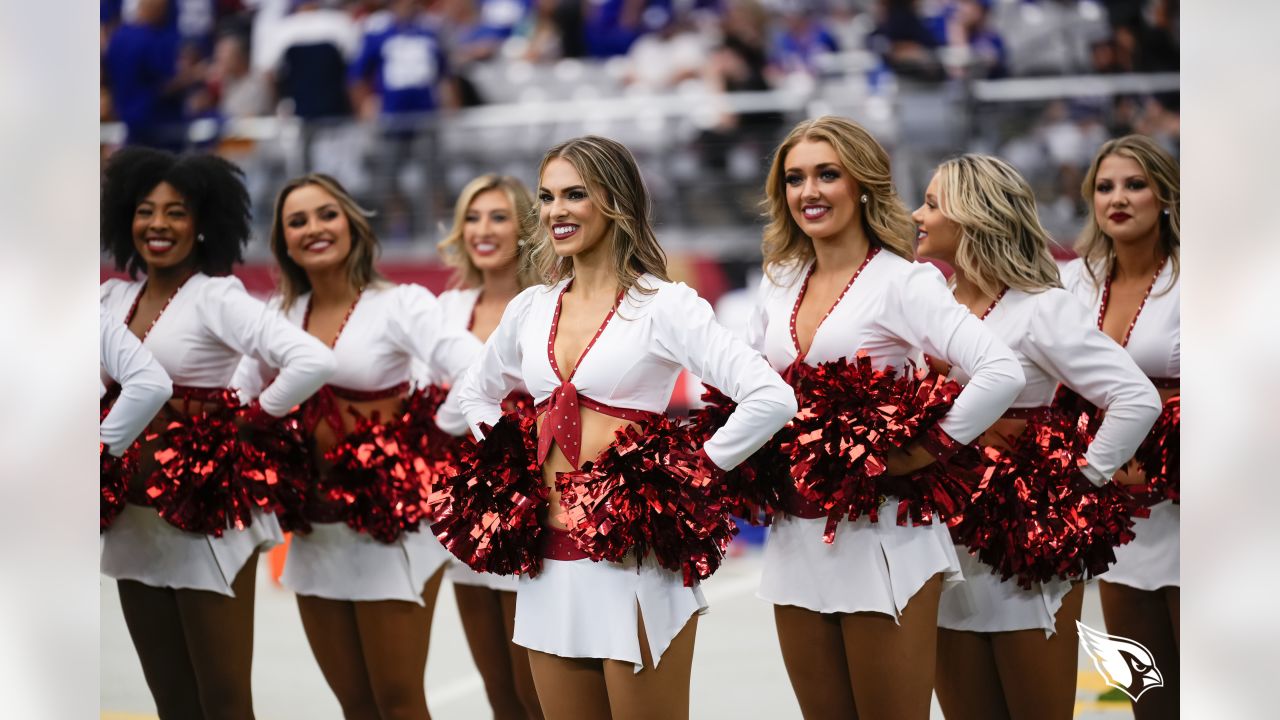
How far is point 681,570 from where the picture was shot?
8.75 ft

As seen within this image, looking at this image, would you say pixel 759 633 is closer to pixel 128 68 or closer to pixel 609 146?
pixel 609 146

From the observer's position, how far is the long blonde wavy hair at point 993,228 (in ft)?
10.4

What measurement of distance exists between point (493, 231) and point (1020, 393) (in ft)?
5.28

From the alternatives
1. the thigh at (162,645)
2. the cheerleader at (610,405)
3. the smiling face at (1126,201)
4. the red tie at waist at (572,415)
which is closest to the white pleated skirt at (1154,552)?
the smiling face at (1126,201)

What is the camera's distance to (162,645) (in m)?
3.53

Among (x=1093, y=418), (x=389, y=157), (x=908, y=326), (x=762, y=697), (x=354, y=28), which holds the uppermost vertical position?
(x=354, y=28)

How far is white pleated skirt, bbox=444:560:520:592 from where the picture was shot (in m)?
3.73

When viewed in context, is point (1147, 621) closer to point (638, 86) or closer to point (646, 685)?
point (646, 685)

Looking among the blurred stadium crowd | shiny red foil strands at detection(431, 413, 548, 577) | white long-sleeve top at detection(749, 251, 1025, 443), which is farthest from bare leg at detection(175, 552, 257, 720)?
the blurred stadium crowd

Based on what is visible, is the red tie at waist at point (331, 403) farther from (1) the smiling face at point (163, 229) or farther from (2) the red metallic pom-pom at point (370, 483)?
(1) the smiling face at point (163, 229)

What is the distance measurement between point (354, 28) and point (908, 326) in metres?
7.21

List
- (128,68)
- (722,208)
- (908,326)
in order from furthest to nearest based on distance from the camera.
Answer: (722,208), (128,68), (908,326)
